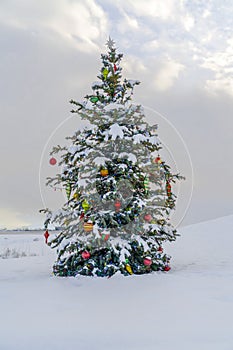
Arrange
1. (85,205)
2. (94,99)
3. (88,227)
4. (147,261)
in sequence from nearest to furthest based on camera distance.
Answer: (88,227), (85,205), (147,261), (94,99)

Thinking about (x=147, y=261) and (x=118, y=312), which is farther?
(x=147, y=261)

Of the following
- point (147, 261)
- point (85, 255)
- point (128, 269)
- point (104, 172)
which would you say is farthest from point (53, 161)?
point (147, 261)

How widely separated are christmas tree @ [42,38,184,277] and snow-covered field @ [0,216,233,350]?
59cm

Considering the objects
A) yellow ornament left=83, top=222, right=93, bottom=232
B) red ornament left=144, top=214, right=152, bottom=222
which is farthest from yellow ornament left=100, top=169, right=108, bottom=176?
red ornament left=144, top=214, right=152, bottom=222

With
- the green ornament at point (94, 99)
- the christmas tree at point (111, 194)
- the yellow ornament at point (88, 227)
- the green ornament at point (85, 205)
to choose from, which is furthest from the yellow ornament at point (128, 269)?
the green ornament at point (94, 99)

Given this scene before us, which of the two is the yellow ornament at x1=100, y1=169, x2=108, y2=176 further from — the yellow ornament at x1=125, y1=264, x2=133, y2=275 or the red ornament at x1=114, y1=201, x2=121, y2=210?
the yellow ornament at x1=125, y1=264, x2=133, y2=275

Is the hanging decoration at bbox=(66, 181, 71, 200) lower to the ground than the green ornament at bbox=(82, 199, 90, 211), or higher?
higher

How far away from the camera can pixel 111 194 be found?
7.22 meters

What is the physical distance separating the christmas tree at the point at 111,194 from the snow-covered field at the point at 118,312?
0.59m

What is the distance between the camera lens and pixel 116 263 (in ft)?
23.7

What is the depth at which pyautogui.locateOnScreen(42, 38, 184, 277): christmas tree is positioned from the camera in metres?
7.22

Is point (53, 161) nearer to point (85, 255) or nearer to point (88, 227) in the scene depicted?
point (88, 227)

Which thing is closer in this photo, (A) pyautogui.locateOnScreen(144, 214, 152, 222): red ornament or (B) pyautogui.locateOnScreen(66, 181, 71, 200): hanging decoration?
(A) pyautogui.locateOnScreen(144, 214, 152, 222): red ornament

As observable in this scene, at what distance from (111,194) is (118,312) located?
283 centimetres
